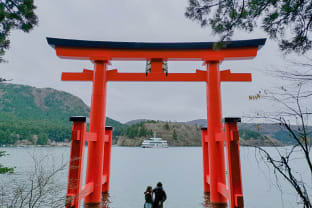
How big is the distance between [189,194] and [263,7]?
18.3 feet

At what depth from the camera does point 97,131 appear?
15.3 feet

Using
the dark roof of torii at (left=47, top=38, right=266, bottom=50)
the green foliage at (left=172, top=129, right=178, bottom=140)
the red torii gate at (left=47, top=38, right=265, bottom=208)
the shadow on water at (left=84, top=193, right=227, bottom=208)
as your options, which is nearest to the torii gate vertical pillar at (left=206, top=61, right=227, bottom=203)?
the red torii gate at (left=47, top=38, right=265, bottom=208)

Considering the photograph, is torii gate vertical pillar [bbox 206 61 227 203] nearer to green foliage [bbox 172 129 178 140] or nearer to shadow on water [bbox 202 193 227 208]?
shadow on water [bbox 202 193 227 208]

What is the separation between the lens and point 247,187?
720 centimetres

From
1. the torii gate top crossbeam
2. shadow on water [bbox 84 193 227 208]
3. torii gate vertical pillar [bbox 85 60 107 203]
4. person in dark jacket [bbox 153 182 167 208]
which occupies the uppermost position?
the torii gate top crossbeam

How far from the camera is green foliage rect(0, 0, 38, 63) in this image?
219 cm

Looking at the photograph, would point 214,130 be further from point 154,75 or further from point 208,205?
point 154,75

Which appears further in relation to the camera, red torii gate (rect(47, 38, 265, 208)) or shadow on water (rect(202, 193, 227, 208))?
red torii gate (rect(47, 38, 265, 208))

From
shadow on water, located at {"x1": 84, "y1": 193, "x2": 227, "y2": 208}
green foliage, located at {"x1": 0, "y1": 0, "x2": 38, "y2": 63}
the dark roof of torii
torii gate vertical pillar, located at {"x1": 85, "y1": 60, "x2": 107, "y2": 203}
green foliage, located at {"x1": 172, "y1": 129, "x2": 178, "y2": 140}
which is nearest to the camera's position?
green foliage, located at {"x1": 0, "y1": 0, "x2": 38, "y2": 63}

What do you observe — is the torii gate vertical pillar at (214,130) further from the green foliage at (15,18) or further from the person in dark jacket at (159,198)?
the green foliage at (15,18)

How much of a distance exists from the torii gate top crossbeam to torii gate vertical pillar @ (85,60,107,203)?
354 mm

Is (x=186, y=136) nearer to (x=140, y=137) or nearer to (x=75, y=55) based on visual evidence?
(x=140, y=137)

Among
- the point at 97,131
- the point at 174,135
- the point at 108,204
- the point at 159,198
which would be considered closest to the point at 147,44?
the point at 97,131

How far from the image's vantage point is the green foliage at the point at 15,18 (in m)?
2.19
